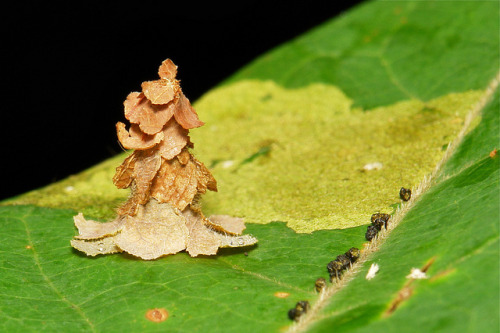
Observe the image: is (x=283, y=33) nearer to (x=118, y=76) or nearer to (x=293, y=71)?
(x=293, y=71)

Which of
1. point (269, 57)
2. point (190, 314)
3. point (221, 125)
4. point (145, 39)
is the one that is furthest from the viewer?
point (145, 39)

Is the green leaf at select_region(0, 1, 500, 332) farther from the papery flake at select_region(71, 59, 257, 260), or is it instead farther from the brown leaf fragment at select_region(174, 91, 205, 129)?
the brown leaf fragment at select_region(174, 91, 205, 129)

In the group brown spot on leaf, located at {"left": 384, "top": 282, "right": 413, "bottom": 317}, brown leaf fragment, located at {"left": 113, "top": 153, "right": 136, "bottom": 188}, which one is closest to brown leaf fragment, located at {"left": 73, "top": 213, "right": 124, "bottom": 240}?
brown leaf fragment, located at {"left": 113, "top": 153, "right": 136, "bottom": 188}

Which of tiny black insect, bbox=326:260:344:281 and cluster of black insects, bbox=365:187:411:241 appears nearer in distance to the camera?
tiny black insect, bbox=326:260:344:281

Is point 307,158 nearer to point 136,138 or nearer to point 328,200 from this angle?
point 328,200

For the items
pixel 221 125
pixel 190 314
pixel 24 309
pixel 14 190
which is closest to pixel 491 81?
pixel 221 125

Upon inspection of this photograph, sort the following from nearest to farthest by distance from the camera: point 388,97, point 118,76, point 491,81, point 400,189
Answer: point 400,189
point 491,81
point 388,97
point 118,76

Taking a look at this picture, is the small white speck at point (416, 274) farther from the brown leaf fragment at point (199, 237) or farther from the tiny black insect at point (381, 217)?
the brown leaf fragment at point (199, 237)
